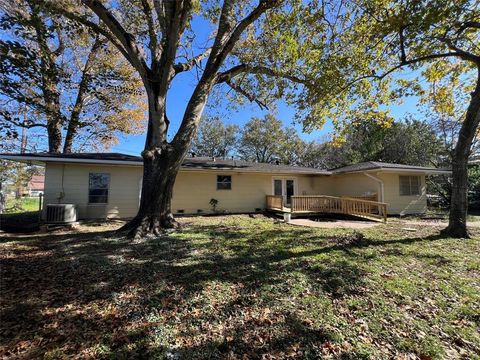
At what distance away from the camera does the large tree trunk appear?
7414 mm

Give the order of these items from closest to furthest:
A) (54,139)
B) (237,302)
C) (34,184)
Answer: (237,302) → (54,139) → (34,184)

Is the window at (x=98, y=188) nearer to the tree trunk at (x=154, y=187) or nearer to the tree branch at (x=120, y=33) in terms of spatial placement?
the tree trunk at (x=154, y=187)

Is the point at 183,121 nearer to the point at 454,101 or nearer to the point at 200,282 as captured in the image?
the point at 200,282

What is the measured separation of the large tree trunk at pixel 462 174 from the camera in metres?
7.41

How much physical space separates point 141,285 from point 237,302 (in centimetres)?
162

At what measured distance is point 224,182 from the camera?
45.4 feet

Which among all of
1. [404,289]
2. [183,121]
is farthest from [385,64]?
[404,289]

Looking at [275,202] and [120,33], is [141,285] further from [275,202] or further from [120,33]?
[275,202]

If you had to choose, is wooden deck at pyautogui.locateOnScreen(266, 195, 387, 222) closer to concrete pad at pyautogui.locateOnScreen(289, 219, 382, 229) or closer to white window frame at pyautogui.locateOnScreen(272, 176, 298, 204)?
concrete pad at pyautogui.locateOnScreen(289, 219, 382, 229)

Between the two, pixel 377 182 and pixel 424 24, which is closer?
pixel 424 24

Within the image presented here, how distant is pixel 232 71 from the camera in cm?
914

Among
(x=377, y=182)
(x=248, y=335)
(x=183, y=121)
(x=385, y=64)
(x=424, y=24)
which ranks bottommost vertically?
(x=248, y=335)

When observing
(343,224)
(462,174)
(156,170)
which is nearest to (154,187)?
(156,170)

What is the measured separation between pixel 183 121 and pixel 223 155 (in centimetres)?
2631
